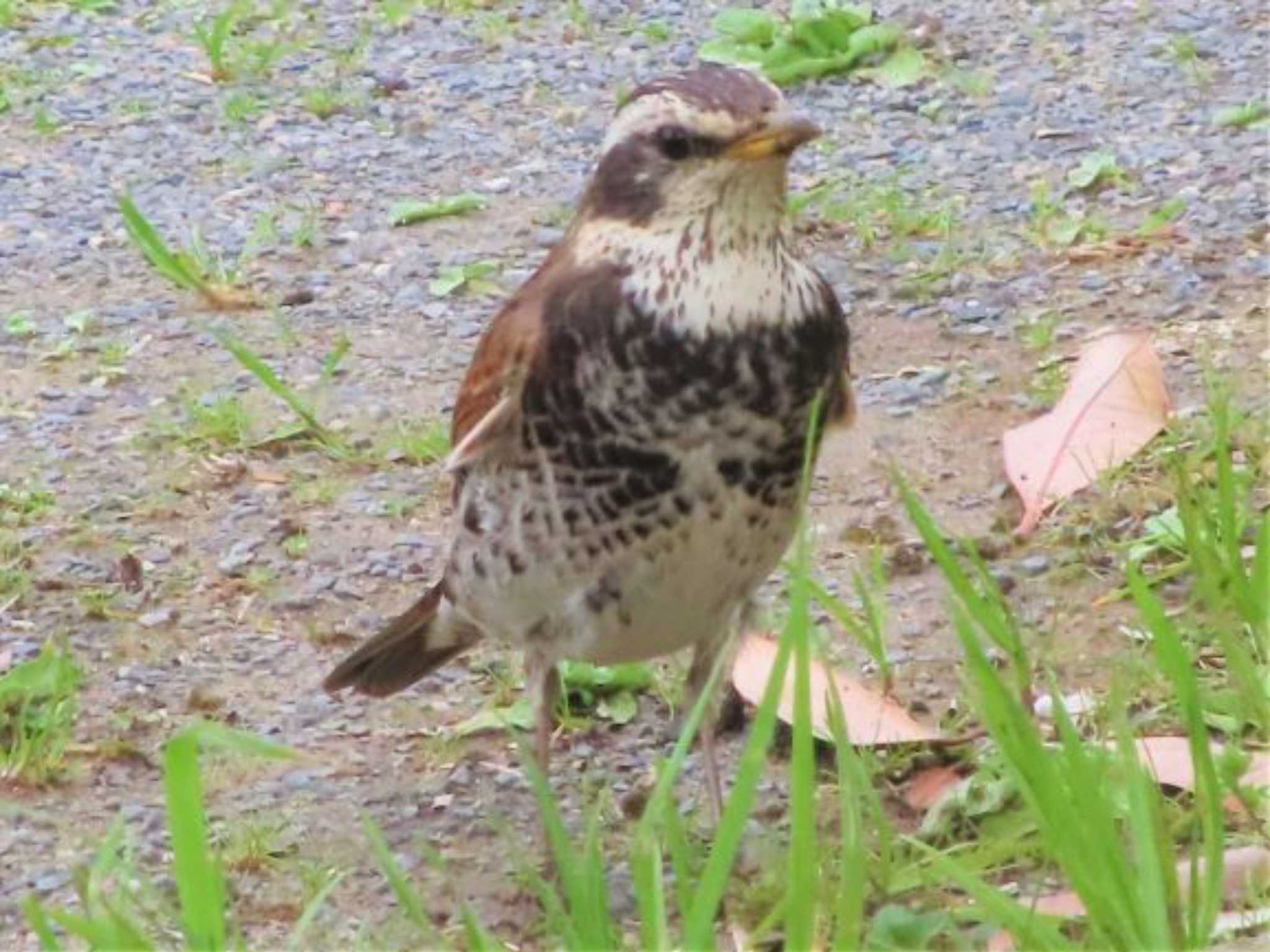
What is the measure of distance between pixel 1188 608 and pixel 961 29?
387cm

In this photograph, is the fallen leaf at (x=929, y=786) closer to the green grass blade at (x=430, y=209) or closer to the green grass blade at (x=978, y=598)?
the green grass blade at (x=978, y=598)

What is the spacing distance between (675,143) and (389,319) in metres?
2.87

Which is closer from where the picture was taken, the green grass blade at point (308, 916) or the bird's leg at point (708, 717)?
the green grass blade at point (308, 916)

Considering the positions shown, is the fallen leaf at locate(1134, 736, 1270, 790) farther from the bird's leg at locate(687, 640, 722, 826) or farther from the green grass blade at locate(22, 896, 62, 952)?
the green grass blade at locate(22, 896, 62, 952)

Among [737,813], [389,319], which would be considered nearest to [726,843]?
[737,813]

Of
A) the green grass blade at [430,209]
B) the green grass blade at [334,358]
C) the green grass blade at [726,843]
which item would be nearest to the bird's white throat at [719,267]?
the green grass blade at [726,843]

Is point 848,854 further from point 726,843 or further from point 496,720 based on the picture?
point 496,720

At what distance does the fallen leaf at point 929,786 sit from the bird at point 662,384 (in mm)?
416

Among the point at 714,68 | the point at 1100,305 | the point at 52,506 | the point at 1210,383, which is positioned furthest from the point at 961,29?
the point at 714,68

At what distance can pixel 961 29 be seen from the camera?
8.22m

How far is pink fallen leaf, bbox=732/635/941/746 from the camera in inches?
176

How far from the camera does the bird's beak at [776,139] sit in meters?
3.77

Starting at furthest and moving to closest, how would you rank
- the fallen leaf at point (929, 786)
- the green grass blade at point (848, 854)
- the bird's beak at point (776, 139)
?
the fallen leaf at point (929, 786), the bird's beak at point (776, 139), the green grass blade at point (848, 854)

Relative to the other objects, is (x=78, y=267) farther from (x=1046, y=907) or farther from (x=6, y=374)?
(x=1046, y=907)
